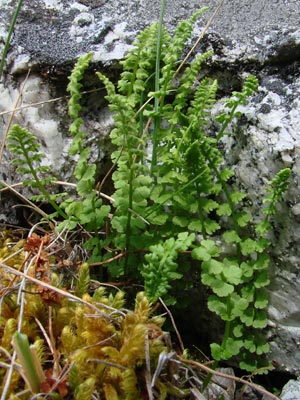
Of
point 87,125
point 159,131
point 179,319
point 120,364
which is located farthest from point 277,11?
point 120,364

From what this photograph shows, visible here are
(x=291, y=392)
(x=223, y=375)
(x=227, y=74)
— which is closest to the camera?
(x=223, y=375)

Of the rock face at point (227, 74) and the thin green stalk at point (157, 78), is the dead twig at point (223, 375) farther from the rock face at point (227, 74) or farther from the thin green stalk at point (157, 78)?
the thin green stalk at point (157, 78)

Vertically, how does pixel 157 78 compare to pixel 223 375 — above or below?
above

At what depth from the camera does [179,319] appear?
2484mm

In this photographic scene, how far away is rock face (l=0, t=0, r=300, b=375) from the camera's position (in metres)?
2.12

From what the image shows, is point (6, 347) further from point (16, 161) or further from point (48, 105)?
point (48, 105)

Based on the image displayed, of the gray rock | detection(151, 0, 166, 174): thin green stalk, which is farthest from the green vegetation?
Answer: the gray rock

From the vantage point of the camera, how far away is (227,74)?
2.29 metres

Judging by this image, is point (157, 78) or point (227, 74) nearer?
point (157, 78)

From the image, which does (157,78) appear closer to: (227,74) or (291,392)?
(227,74)

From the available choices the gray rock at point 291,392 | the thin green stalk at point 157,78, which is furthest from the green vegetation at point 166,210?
the gray rock at point 291,392

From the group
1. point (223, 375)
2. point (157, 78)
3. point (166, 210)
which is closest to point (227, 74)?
point (157, 78)

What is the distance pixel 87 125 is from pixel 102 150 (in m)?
0.12

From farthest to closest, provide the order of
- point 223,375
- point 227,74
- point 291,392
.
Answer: point 227,74, point 291,392, point 223,375
